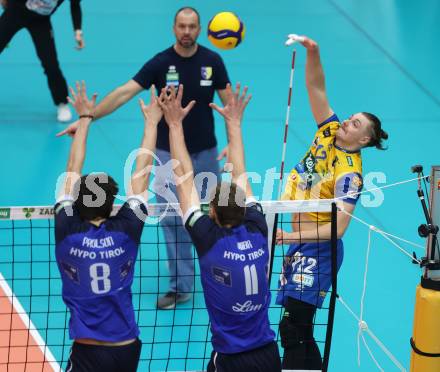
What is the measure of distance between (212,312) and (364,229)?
4.36 meters

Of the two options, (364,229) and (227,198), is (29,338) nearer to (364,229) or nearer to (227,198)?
(227,198)

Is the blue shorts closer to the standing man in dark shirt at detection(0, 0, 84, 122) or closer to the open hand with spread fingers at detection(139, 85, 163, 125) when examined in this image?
the open hand with spread fingers at detection(139, 85, 163, 125)

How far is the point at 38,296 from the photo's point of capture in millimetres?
7703

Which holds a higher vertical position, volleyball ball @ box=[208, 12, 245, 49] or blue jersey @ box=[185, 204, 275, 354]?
volleyball ball @ box=[208, 12, 245, 49]

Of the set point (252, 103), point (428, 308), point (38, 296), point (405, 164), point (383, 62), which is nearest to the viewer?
point (428, 308)

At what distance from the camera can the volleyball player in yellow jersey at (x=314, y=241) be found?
6.01m

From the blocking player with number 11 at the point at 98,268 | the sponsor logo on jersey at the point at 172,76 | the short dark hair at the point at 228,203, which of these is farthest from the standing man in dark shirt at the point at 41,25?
the short dark hair at the point at 228,203

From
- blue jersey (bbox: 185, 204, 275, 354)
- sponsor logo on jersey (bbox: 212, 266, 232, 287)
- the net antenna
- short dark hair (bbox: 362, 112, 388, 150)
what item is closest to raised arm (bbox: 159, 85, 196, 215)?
blue jersey (bbox: 185, 204, 275, 354)

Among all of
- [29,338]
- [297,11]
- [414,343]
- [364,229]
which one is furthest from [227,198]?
[297,11]

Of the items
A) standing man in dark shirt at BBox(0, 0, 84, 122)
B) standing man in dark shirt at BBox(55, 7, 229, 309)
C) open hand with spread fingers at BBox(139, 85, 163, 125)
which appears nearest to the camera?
open hand with spread fingers at BBox(139, 85, 163, 125)

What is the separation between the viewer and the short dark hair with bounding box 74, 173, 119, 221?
4750 millimetres

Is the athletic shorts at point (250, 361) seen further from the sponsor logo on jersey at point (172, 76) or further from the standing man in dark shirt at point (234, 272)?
the sponsor logo on jersey at point (172, 76)

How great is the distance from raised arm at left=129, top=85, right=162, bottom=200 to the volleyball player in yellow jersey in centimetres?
121

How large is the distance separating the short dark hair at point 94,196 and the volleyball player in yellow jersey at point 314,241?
1.55 m
